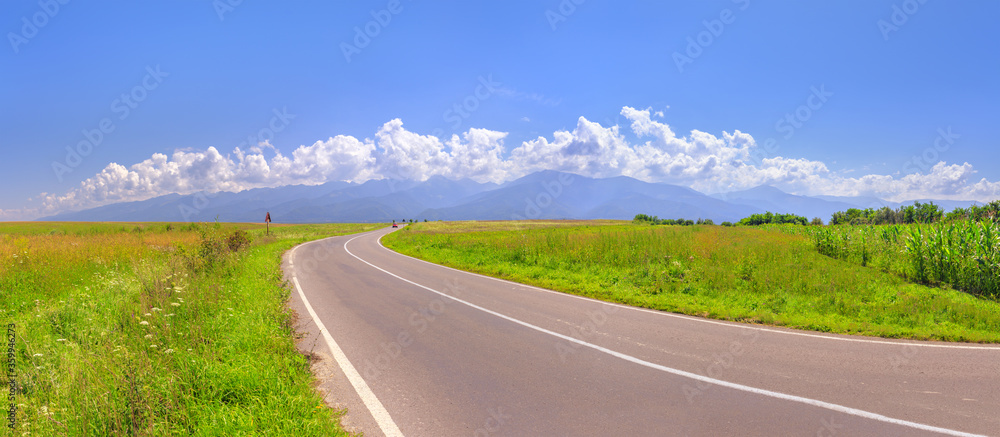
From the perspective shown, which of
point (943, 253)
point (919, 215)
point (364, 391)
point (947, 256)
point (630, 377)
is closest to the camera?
point (364, 391)

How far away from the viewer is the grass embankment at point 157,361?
3820mm

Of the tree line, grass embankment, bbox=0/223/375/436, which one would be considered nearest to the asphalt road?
grass embankment, bbox=0/223/375/436

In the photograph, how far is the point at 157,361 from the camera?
16.9 ft

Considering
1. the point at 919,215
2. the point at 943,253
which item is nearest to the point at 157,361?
the point at 943,253

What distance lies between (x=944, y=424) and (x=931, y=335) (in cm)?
470

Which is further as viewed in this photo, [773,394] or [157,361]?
[157,361]

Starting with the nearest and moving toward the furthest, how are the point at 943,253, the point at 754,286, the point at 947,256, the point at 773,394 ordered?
the point at 773,394, the point at 754,286, the point at 947,256, the point at 943,253

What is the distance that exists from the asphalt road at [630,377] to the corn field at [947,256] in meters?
6.88

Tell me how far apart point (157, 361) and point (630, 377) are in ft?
22.0

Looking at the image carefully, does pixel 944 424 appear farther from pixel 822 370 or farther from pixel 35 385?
pixel 35 385

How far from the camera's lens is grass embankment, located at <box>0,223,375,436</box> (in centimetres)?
382

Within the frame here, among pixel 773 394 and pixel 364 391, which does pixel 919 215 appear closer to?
pixel 773 394

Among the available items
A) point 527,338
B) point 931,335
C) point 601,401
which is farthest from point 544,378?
point 931,335

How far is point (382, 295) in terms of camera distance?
36.3 ft
